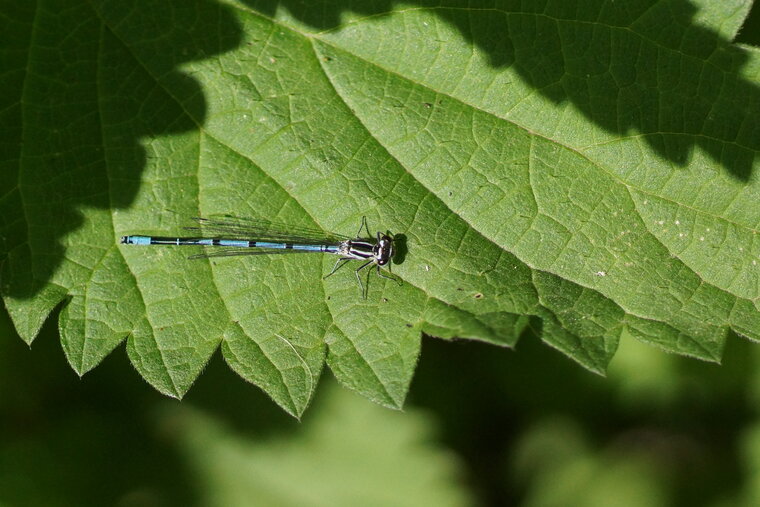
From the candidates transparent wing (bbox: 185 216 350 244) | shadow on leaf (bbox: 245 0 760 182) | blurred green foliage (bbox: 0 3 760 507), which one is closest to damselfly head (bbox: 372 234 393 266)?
transparent wing (bbox: 185 216 350 244)

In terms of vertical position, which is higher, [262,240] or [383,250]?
[383,250]

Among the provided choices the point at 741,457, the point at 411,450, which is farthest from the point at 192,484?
the point at 741,457

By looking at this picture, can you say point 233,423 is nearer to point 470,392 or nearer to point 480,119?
point 470,392

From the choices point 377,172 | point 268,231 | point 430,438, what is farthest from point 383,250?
point 430,438

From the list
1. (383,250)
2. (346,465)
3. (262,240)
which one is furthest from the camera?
(346,465)

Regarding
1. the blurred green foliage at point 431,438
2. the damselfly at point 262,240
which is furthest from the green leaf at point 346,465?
the damselfly at point 262,240

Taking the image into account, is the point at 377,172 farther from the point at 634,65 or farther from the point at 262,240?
the point at 634,65

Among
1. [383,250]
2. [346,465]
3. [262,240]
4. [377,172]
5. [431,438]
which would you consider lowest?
[346,465]

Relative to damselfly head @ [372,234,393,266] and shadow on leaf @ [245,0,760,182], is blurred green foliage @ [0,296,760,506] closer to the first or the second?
damselfly head @ [372,234,393,266]
